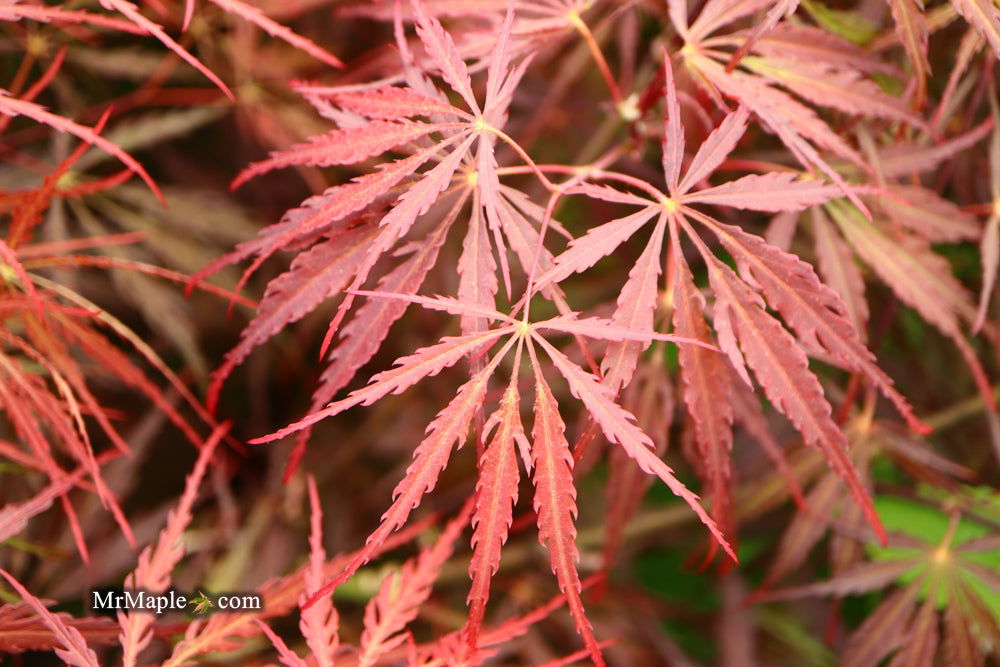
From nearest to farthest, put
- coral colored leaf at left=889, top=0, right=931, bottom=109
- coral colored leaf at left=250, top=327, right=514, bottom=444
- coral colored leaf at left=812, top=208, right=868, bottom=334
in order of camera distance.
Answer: coral colored leaf at left=250, top=327, right=514, bottom=444, coral colored leaf at left=889, top=0, right=931, bottom=109, coral colored leaf at left=812, top=208, right=868, bottom=334

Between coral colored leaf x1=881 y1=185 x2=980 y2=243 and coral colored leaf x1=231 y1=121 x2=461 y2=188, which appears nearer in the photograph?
coral colored leaf x1=231 y1=121 x2=461 y2=188

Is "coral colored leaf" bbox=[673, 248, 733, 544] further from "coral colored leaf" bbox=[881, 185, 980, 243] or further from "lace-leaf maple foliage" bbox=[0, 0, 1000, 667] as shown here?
"coral colored leaf" bbox=[881, 185, 980, 243]

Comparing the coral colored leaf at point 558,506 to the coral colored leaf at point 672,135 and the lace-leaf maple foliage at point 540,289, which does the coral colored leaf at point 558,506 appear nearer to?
the lace-leaf maple foliage at point 540,289

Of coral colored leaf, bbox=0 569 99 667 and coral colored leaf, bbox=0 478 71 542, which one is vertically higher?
coral colored leaf, bbox=0 478 71 542

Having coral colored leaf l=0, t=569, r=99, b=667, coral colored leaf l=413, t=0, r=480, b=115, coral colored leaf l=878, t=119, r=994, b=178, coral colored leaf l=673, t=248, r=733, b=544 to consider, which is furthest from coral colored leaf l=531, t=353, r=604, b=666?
coral colored leaf l=878, t=119, r=994, b=178

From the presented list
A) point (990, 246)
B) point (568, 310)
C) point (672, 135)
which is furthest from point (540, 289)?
point (990, 246)

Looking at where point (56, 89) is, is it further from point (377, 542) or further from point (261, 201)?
point (377, 542)

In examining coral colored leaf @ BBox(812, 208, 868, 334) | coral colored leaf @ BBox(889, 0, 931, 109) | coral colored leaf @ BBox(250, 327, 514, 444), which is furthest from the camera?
coral colored leaf @ BBox(812, 208, 868, 334)
